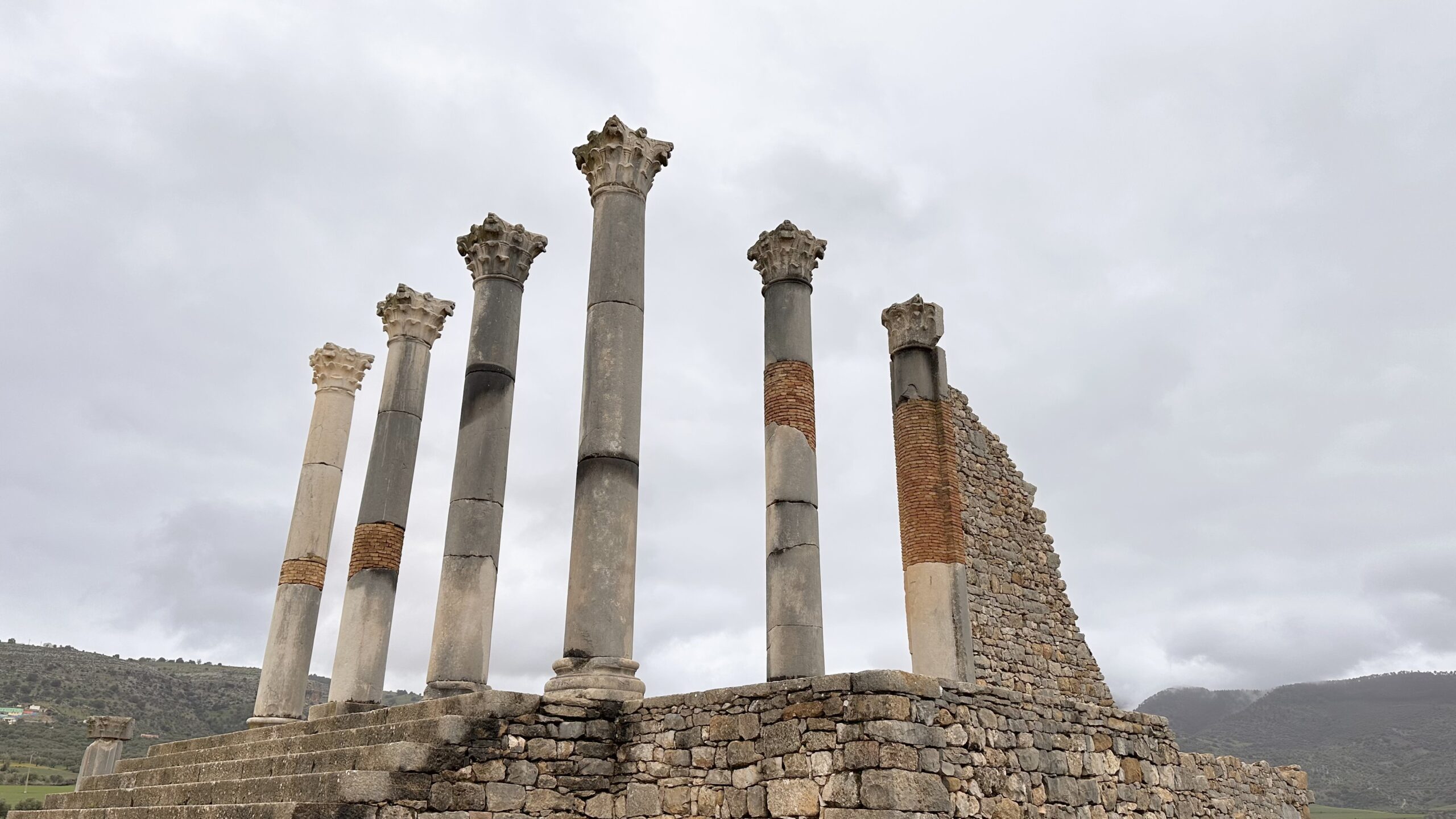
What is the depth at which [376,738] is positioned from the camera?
10.0 m

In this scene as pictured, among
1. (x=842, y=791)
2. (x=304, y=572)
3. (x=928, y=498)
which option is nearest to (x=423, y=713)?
(x=842, y=791)

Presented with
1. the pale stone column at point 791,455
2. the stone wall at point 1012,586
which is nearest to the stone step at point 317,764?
the pale stone column at point 791,455

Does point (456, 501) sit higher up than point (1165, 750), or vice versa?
point (456, 501)

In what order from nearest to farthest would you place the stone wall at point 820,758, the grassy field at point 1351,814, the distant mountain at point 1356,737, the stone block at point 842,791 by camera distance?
the stone block at point 842,791 < the stone wall at point 820,758 < the grassy field at point 1351,814 < the distant mountain at point 1356,737

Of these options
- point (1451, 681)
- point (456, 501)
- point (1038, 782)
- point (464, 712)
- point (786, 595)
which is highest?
point (1451, 681)

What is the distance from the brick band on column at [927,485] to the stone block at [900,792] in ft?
18.3

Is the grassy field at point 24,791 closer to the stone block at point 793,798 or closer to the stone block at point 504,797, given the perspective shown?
the stone block at point 504,797

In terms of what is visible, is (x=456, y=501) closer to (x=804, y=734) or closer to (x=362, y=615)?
(x=362, y=615)

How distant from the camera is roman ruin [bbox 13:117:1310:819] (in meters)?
8.54

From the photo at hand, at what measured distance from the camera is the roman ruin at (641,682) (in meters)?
8.54

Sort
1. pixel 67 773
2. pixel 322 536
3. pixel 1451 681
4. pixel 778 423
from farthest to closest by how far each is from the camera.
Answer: pixel 1451 681, pixel 67 773, pixel 322 536, pixel 778 423

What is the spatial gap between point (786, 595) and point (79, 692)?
50.9 metres

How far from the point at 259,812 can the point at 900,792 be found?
5797 millimetres

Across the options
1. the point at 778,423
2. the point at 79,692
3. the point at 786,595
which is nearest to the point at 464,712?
the point at 786,595
